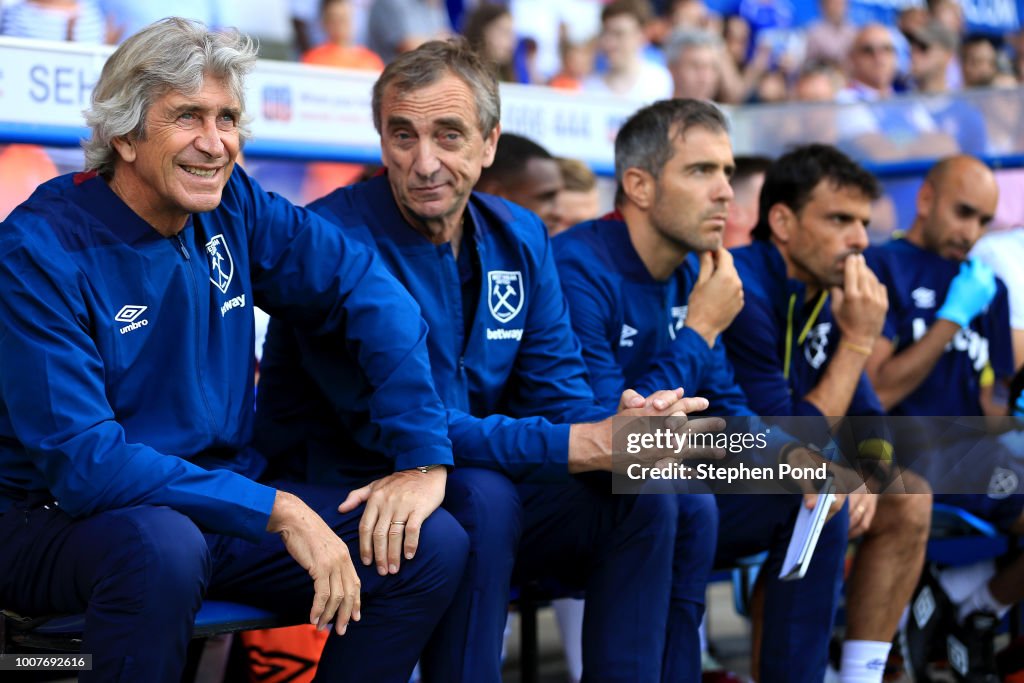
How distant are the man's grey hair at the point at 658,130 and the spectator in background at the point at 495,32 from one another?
262 cm

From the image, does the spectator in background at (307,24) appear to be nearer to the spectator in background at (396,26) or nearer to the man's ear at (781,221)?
the spectator in background at (396,26)

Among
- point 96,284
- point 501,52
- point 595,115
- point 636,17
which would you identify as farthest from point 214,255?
point 636,17

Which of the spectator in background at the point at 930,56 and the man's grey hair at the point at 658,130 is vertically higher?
the spectator in background at the point at 930,56

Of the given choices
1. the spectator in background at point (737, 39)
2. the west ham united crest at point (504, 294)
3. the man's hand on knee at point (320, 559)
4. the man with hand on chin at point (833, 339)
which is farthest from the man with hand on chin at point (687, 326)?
the spectator in background at point (737, 39)

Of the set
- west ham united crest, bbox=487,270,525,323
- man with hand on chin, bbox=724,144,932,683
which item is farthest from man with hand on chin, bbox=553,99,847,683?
west ham united crest, bbox=487,270,525,323

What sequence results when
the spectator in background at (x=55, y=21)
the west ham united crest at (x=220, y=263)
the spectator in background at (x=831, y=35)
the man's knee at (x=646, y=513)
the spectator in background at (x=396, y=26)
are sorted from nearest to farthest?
the west ham united crest at (x=220, y=263) < the man's knee at (x=646, y=513) < the spectator in background at (x=55, y=21) < the spectator in background at (x=396, y=26) < the spectator in background at (x=831, y=35)

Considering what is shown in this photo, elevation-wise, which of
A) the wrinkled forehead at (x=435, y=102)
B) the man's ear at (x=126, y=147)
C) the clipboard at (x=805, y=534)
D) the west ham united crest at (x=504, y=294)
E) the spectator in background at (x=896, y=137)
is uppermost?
the spectator in background at (x=896, y=137)

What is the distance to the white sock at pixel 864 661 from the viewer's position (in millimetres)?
3826

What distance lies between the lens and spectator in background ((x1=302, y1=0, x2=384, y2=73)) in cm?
683

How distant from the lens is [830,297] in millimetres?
4316

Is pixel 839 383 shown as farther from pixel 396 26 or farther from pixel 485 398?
pixel 396 26

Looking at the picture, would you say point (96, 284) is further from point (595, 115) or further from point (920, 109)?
point (920, 109)

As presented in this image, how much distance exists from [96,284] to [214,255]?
311 mm

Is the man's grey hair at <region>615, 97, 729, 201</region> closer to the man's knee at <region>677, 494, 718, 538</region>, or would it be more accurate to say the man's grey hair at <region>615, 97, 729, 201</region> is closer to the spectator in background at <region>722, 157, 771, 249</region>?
the man's knee at <region>677, 494, 718, 538</region>
